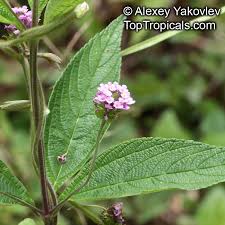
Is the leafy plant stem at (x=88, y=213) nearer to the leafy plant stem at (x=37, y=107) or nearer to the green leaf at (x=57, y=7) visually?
the leafy plant stem at (x=37, y=107)

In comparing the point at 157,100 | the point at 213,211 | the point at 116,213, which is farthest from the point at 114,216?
the point at 157,100

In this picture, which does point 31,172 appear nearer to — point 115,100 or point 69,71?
point 69,71

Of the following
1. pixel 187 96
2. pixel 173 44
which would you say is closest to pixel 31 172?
pixel 187 96

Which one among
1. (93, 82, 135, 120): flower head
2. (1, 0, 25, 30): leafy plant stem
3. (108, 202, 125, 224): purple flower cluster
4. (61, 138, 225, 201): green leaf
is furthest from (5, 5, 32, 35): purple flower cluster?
(108, 202, 125, 224): purple flower cluster

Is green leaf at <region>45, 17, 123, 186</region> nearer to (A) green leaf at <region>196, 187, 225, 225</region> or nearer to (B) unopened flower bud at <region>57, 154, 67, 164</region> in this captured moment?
(B) unopened flower bud at <region>57, 154, 67, 164</region>

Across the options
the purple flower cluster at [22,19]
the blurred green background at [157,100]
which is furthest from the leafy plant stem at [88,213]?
the blurred green background at [157,100]

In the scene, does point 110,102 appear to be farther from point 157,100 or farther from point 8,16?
point 157,100
